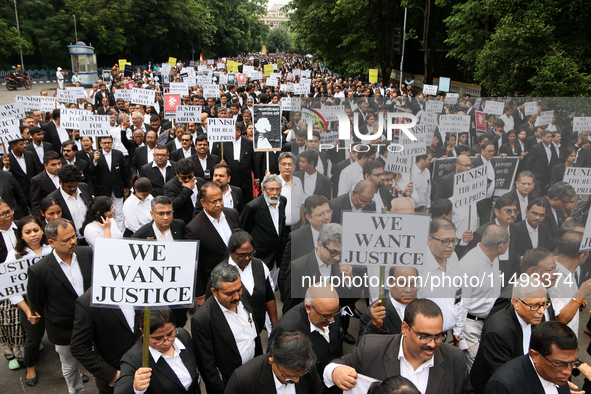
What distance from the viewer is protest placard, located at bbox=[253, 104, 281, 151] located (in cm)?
811

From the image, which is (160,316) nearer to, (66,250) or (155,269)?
(155,269)

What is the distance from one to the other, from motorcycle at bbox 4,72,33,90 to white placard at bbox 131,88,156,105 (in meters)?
31.3

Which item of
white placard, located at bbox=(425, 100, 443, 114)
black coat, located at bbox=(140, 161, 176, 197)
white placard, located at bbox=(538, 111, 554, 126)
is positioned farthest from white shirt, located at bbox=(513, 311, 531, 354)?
white placard, located at bbox=(425, 100, 443, 114)

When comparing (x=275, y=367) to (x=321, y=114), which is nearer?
(x=275, y=367)

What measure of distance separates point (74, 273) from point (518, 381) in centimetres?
373

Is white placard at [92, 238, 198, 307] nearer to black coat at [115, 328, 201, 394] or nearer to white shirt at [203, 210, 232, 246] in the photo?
black coat at [115, 328, 201, 394]

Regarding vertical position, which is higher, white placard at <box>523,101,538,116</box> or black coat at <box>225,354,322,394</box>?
white placard at <box>523,101,538,116</box>

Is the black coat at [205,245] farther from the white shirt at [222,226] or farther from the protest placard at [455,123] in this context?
the protest placard at [455,123]

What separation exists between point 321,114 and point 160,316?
21.4 ft

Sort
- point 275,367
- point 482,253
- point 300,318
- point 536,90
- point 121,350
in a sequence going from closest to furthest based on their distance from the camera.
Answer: point 275,367 → point 300,318 → point 121,350 → point 482,253 → point 536,90

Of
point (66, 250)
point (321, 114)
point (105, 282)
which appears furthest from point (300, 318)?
point (321, 114)

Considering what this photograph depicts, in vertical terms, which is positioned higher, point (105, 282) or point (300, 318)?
point (105, 282)

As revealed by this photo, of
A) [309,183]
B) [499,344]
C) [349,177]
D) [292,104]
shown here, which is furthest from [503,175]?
[292,104]

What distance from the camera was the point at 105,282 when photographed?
3.04 meters
